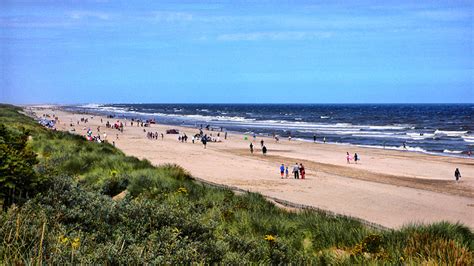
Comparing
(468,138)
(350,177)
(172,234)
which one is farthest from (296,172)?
(468,138)

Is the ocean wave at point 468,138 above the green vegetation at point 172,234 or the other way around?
the other way around

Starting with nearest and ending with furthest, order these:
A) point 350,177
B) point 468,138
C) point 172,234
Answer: point 172,234 → point 350,177 → point 468,138

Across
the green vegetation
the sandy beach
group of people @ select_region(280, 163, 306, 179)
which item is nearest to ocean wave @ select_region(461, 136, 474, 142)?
the sandy beach

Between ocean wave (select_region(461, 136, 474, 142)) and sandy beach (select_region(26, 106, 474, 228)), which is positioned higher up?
ocean wave (select_region(461, 136, 474, 142))

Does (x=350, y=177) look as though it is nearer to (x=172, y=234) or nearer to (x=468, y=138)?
(x=172, y=234)

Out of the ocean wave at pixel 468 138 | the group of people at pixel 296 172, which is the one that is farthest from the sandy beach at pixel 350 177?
the ocean wave at pixel 468 138

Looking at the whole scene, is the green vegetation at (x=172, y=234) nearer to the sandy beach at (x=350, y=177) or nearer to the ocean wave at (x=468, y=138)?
the sandy beach at (x=350, y=177)

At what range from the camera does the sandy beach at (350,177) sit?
19766mm

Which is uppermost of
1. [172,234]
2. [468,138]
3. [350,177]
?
[172,234]

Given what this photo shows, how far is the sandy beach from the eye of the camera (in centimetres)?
1977

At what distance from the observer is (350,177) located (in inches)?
1186

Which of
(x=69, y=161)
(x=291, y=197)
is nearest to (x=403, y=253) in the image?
(x=69, y=161)

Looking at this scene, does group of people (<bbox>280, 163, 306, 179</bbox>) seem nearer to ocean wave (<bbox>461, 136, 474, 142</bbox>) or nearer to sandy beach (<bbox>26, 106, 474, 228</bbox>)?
sandy beach (<bbox>26, 106, 474, 228</bbox>)

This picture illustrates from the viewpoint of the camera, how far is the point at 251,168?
33250 mm
